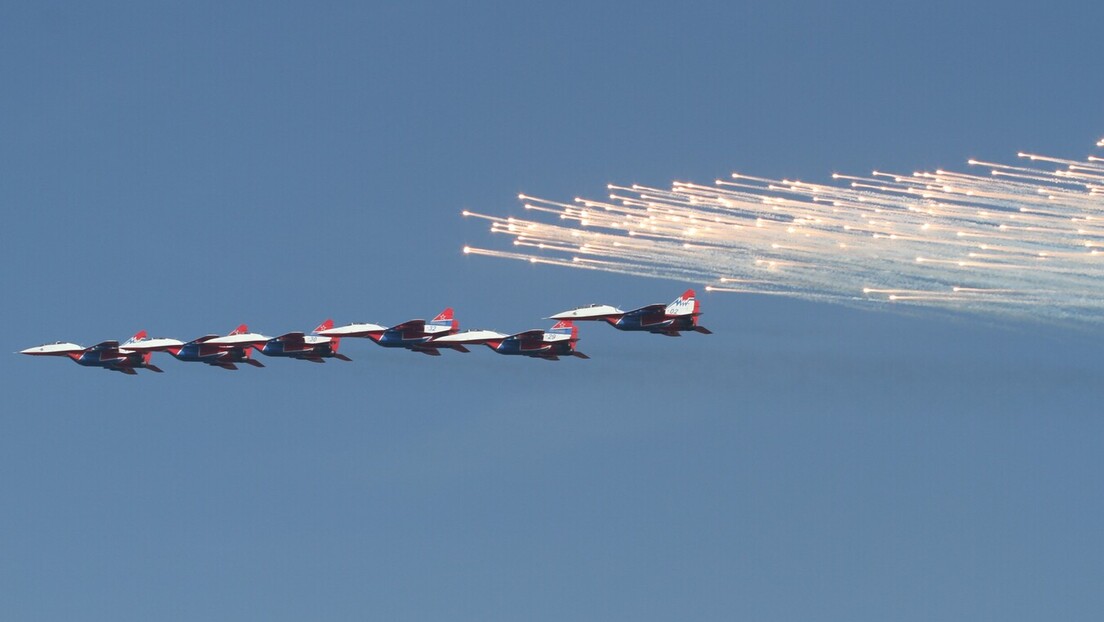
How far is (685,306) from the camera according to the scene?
355 ft

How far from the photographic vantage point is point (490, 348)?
113938 mm

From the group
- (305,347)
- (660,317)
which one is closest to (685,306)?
(660,317)

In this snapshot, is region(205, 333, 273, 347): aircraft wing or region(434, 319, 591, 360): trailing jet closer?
region(434, 319, 591, 360): trailing jet

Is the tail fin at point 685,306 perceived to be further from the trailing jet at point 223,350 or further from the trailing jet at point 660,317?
the trailing jet at point 223,350

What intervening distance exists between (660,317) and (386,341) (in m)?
16.3

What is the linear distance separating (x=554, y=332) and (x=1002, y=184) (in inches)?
985

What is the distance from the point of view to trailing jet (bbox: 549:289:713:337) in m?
108

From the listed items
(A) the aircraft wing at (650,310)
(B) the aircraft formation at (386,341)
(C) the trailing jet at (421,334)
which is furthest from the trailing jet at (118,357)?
(A) the aircraft wing at (650,310)

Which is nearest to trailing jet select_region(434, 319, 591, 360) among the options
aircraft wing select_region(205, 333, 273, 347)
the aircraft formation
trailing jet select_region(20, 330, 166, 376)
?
the aircraft formation

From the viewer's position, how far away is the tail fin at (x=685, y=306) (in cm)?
10806

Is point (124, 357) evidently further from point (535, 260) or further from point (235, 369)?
point (535, 260)

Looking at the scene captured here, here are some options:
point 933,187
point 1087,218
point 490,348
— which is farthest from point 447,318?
point 1087,218

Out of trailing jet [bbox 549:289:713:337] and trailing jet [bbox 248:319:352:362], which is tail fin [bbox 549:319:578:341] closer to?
trailing jet [bbox 549:289:713:337]

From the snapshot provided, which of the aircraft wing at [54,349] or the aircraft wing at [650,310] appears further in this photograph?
the aircraft wing at [54,349]
